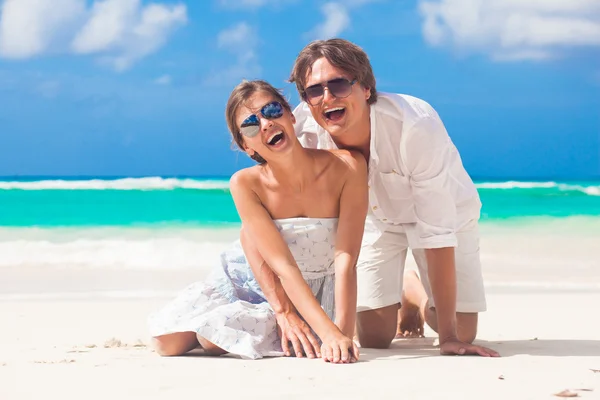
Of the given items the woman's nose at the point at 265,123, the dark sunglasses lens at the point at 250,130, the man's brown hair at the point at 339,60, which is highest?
the man's brown hair at the point at 339,60

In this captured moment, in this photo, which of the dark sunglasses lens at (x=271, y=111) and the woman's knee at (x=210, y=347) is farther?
the woman's knee at (x=210, y=347)

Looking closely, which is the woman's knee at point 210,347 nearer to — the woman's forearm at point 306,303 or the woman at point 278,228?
the woman at point 278,228

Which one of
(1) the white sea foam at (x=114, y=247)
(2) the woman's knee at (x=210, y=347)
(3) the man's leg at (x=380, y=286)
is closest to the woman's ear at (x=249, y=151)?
(2) the woman's knee at (x=210, y=347)

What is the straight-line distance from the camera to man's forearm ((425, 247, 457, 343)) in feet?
12.6

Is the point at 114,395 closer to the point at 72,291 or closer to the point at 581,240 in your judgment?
the point at 72,291

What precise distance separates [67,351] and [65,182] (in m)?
22.6

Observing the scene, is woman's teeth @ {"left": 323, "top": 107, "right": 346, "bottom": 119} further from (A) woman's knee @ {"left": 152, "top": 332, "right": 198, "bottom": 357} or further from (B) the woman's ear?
(A) woman's knee @ {"left": 152, "top": 332, "right": 198, "bottom": 357}

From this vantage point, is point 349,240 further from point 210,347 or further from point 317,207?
point 210,347

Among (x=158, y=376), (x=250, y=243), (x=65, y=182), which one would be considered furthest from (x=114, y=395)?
(x=65, y=182)

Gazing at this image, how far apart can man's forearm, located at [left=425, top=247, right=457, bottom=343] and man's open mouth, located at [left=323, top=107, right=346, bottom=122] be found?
2.51 ft

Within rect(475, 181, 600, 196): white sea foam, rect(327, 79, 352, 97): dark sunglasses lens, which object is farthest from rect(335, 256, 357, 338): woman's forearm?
rect(475, 181, 600, 196): white sea foam

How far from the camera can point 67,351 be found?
4.22 meters

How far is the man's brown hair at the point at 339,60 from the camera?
3.70 metres

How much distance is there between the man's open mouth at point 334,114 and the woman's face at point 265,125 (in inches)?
7.4
